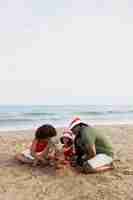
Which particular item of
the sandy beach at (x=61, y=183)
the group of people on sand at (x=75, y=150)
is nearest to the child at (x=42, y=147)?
the group of people on sand at (x=75, y=150)

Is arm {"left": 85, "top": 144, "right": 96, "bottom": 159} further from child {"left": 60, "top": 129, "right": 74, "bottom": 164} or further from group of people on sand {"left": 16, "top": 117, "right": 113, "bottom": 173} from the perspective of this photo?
child {"left": 60, "top": 129, "right": 74, "bottom": 164}

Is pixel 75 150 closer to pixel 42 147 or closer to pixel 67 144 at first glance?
pixel 67 144

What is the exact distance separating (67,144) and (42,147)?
52 cm

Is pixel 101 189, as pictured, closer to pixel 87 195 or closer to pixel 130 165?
pixel 87 195

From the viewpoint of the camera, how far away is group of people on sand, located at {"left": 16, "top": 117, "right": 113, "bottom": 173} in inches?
251

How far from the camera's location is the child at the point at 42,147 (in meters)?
6.56

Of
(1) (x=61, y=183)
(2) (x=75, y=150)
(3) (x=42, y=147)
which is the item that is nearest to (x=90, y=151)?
(2) (x=75, y=150)

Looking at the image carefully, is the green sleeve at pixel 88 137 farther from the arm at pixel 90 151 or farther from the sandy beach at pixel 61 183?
the sandy beach at pixel 61 183

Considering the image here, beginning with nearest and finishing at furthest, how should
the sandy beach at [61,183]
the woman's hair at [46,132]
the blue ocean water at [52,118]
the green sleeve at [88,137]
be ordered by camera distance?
1. the sandy beach at [61,183]
2. the green sleeve at [88,137]
3. the woman's hair at [46,132]
4. the blue ocean water at [52,118]

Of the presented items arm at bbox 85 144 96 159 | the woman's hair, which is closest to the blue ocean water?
the woman's hair

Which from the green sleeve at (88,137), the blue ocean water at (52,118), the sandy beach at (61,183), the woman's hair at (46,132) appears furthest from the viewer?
the blue ocean water at (52,118)

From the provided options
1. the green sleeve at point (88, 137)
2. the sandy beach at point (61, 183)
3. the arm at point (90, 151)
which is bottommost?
the sandy beach at point (61, 183)

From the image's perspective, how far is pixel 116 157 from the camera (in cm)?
788

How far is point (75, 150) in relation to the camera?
664 centimetres
